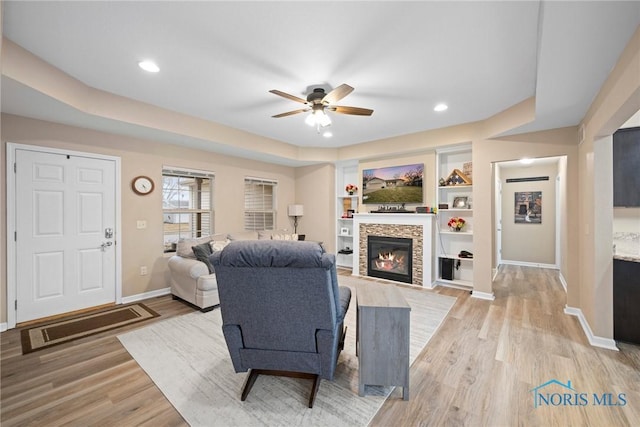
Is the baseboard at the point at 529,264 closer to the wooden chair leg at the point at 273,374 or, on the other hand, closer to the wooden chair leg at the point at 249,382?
the wooden chair leg at the point at 273,374

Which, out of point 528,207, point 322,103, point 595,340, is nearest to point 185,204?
point 322,103

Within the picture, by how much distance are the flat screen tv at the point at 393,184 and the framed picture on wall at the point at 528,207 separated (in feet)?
10.8

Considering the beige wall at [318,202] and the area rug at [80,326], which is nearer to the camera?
the area rug at [80,326]

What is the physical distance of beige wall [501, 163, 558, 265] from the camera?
19.4 feet

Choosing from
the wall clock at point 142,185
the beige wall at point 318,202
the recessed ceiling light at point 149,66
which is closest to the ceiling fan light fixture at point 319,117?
the recessed ceiling light at point 149,66

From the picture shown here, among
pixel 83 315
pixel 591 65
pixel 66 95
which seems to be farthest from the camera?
pixel 83 315

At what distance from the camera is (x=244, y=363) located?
1.88m

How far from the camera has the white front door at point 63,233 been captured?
310 centimetres

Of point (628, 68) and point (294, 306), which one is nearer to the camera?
point (294, 306)

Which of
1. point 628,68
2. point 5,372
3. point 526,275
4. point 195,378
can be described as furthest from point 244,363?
point 526,275

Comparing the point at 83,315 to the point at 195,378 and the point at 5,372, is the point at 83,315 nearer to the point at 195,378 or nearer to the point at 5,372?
the point at 5,372

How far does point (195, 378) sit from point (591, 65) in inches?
159

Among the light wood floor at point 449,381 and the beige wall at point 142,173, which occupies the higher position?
the beige wall at point 142,173

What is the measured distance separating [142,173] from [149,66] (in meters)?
2.06
